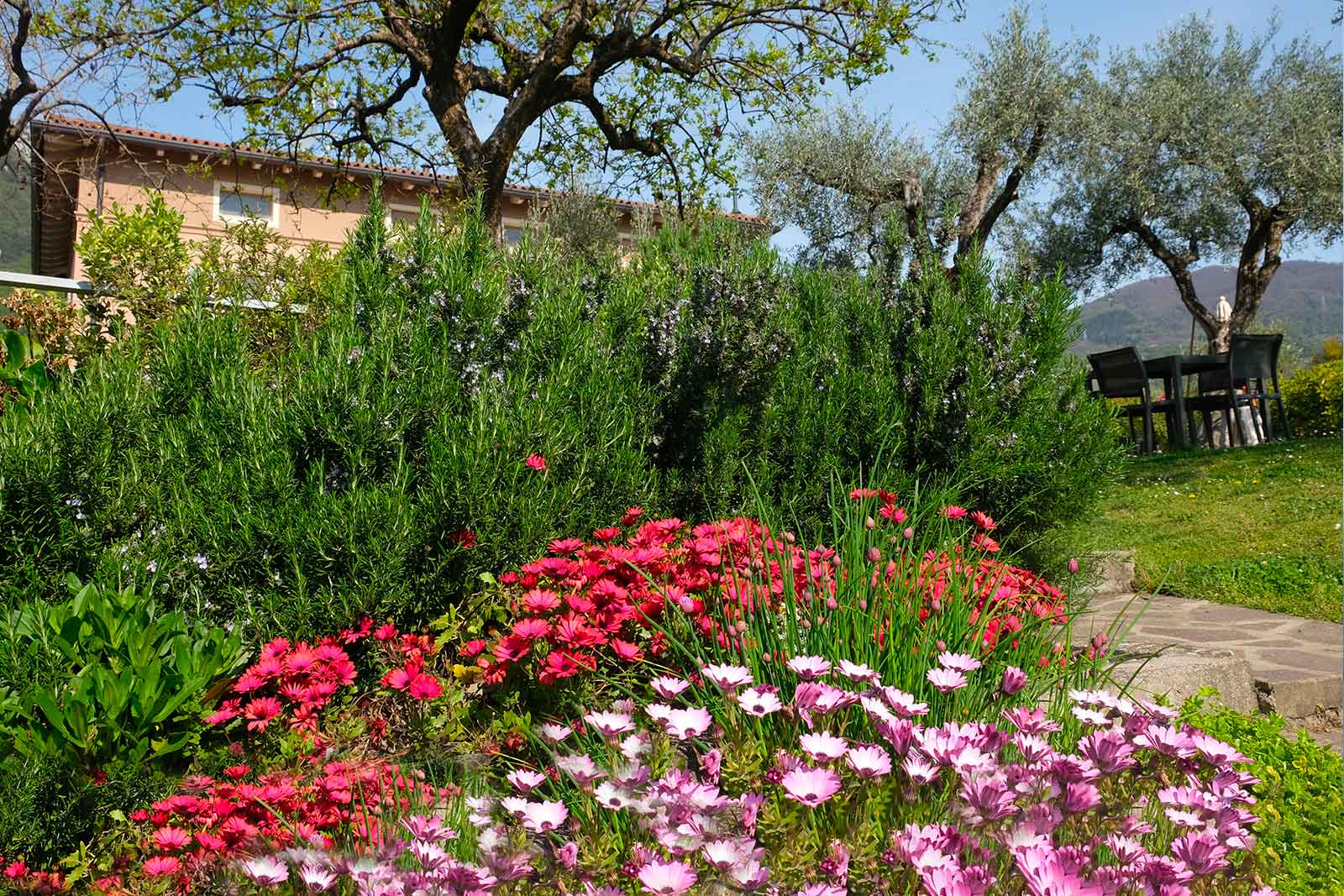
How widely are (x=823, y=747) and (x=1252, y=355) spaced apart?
13311 mm

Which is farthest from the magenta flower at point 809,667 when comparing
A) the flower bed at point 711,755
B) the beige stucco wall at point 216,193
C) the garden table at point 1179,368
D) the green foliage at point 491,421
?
the beige stucco wall at point 216,193

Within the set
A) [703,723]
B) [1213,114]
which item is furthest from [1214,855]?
[1213,114]

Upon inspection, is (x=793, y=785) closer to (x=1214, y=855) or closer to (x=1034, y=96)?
(x=1214, y=855)

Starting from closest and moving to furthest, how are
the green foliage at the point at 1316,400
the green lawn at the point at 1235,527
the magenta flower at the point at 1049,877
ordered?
1. the magenta flower at the point at 1049,877
2. the green lawn at the point at 1235,527
3. the green foliage at the point at 1316,400

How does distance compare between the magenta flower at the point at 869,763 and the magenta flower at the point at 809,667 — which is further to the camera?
the magenta flower at the point at 809,667

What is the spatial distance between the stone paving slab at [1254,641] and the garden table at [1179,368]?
7420 mm

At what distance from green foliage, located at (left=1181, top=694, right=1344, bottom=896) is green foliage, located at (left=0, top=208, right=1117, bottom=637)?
161 centimetres

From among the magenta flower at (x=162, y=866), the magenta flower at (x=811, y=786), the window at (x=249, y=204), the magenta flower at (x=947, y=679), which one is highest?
the window at (x=249, y=204)

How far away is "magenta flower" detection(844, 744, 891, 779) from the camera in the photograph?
1.45 m

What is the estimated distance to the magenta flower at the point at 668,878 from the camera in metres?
1.23

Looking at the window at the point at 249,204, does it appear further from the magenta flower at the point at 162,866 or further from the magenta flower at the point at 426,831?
the magenta flower at the point at 426,831

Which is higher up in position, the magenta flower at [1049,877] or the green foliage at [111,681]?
the magenta flower at [1049,877]

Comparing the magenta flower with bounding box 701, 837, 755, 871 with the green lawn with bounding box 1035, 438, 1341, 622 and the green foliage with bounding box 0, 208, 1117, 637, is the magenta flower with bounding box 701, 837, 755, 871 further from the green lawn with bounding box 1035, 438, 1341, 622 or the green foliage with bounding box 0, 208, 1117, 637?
the green lawn with bounding box 1035, 438, 1341, 622

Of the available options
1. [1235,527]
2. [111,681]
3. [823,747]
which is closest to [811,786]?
[823,747]
